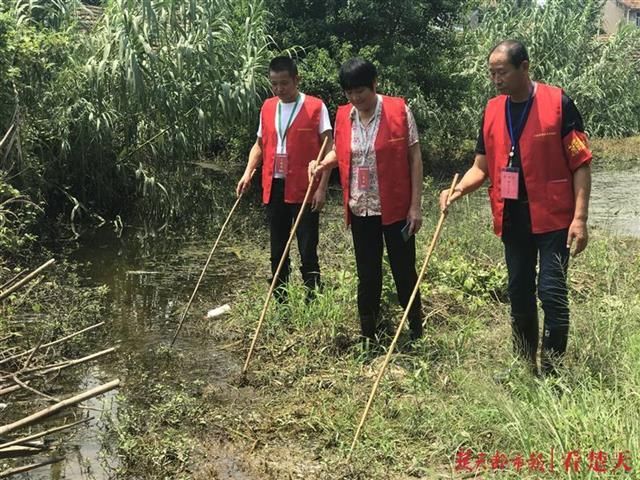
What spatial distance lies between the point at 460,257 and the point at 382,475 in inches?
112

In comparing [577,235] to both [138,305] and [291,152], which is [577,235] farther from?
[138,305]

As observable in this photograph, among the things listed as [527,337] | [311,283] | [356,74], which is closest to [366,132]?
[356,74]

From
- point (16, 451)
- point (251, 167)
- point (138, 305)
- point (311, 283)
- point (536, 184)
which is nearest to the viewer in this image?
point (16, 451)

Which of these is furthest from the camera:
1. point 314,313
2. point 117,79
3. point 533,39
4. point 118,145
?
point 533,39

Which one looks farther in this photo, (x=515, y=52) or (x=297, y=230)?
(x=297, y=230)

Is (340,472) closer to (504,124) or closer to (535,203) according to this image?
(535,203)

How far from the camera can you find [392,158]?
3.75 meters

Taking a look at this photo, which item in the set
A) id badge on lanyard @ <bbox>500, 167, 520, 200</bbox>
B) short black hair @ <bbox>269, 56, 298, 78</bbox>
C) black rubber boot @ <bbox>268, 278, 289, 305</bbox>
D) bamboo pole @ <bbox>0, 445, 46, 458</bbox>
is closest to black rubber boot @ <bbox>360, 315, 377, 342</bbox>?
black rubber boot @ <bbox>268, 278, 289, 305</bbox>

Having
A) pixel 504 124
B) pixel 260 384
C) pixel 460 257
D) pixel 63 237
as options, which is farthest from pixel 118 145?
pixel 504 124

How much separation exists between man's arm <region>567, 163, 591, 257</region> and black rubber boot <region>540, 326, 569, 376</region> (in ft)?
1.29

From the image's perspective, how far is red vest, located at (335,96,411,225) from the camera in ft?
12.2

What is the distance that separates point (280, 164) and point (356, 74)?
1048mm

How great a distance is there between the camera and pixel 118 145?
25.3 feet

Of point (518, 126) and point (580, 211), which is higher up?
point (518, 126)
